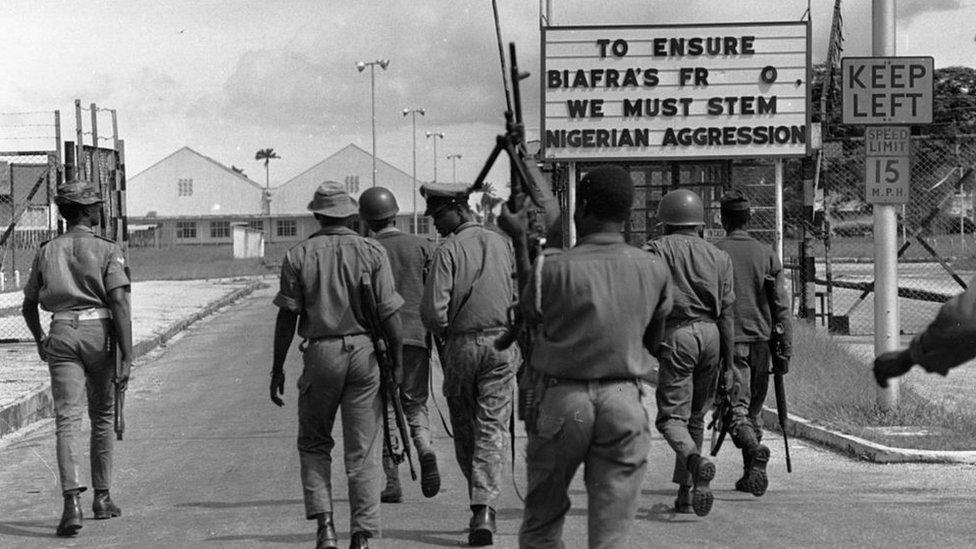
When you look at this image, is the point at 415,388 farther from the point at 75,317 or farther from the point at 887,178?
the point at 887,178

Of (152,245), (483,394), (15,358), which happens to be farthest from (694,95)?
(152,245)

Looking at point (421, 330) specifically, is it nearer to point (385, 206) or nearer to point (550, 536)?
point (385, 206)

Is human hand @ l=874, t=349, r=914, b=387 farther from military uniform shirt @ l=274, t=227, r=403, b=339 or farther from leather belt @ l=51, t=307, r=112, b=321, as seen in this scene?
leather belt @ l=51, t=307, r=112, b=321

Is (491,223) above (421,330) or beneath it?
above

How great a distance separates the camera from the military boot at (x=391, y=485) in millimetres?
8289

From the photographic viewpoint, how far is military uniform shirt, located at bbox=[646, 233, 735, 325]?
306 inches

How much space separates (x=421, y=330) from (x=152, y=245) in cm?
10054

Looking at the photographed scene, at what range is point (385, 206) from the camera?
854cm

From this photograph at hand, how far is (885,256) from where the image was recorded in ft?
37.3

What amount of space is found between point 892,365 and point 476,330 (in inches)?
146

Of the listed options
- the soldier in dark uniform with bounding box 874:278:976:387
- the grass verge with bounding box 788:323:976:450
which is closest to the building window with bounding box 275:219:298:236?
the grass verge with bounding box 788:323:976:450

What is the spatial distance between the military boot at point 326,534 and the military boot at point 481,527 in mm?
753

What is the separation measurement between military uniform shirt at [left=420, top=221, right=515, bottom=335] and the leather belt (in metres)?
1.84

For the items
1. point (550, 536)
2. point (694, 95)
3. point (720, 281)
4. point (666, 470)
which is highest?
point (694, 95)
